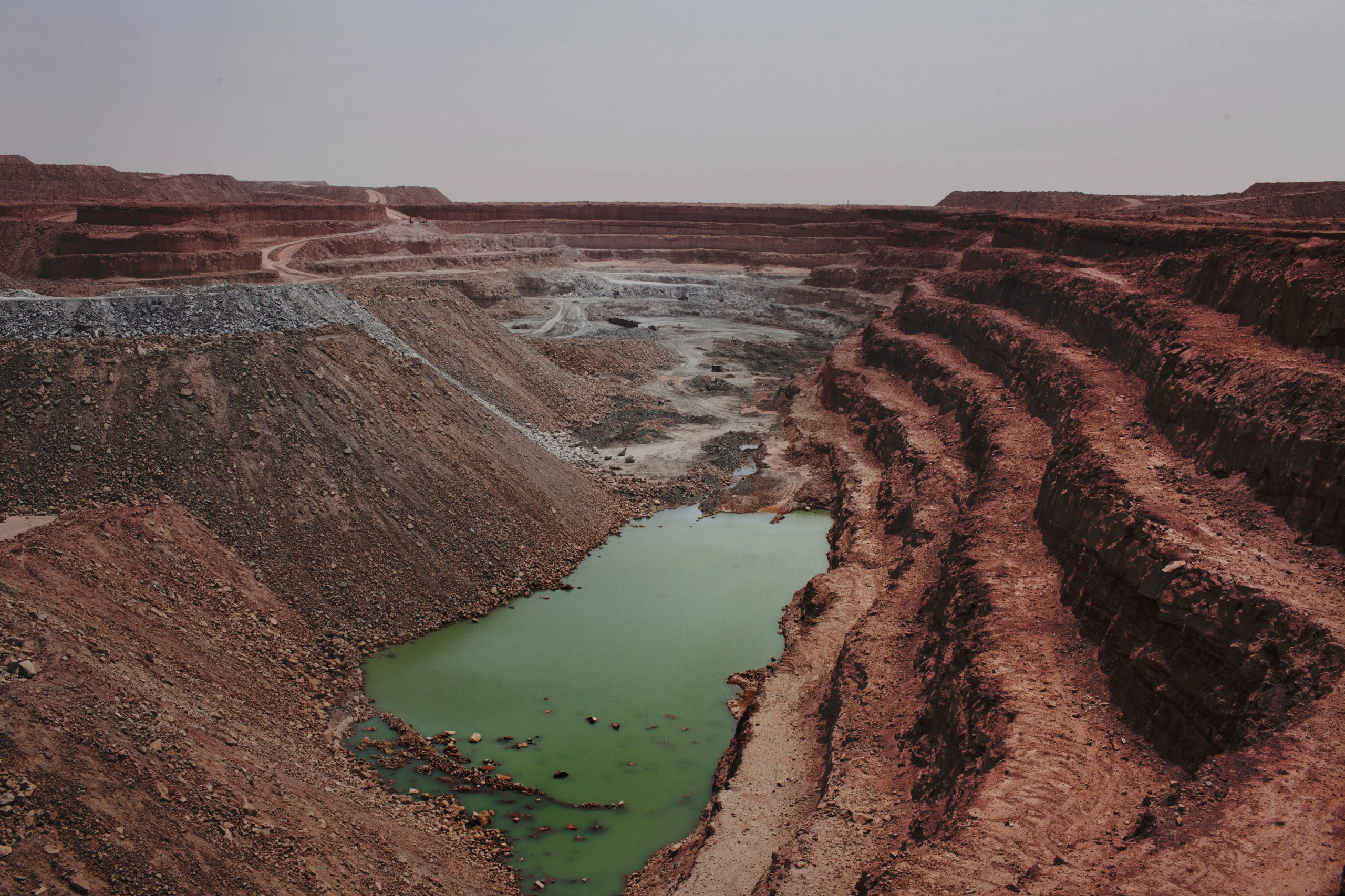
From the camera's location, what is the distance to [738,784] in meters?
12.9

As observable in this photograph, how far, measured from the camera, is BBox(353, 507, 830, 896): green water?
1265 cm

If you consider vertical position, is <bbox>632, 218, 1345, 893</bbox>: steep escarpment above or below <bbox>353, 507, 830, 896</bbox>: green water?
above

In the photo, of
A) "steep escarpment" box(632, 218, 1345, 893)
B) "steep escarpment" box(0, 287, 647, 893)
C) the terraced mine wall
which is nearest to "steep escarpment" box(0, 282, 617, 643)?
"steep escarpment" box(0, 287, 647, 893)

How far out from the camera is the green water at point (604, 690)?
1265 cm

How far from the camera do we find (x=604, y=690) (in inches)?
631

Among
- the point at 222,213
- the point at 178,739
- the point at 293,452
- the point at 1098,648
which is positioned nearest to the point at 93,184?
the point at 222,213

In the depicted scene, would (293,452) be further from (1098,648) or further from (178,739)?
(1098,648)

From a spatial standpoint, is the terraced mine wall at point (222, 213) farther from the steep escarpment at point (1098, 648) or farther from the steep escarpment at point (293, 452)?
the steep escarpment at point (1098, 648)

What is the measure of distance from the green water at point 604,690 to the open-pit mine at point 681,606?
95 mm

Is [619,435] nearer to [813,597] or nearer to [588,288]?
[813,597]

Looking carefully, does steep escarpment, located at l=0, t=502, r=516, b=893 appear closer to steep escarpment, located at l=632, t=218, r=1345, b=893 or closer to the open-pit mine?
the open-pit mine

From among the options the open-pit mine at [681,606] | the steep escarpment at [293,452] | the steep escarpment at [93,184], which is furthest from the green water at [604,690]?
the steep escarpment at [93,184]

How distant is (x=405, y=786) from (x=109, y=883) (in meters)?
5.03

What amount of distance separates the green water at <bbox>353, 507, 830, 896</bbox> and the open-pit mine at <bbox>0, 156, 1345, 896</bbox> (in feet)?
0.31
